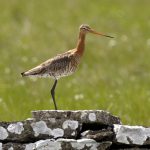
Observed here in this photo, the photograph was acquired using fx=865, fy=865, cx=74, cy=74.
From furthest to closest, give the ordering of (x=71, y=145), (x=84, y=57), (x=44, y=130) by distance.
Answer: (x=84, y=57), (x=44, y=130), (x=71, y=145)

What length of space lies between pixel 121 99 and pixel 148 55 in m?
8.16

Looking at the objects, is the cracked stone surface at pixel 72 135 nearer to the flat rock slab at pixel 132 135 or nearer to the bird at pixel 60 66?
the flat rock slab at pixel 132 135

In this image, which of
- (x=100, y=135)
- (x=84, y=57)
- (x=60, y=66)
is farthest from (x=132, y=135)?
(x=84, y=57)

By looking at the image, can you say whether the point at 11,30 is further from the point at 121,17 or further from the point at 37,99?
the point at 37,99

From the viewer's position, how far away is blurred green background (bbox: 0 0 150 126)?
1641 cm

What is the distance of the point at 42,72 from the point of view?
1142cm

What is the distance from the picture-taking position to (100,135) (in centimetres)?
1038

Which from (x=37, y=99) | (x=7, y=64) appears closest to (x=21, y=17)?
(x=7, y=64)

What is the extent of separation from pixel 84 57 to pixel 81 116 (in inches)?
543

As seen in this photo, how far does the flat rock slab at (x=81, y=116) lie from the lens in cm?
1052

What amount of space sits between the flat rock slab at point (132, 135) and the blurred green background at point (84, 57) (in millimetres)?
4115

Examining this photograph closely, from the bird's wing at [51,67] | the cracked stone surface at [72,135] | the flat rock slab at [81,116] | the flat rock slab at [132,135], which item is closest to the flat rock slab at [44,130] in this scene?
the cracked stone surface at [72,135]

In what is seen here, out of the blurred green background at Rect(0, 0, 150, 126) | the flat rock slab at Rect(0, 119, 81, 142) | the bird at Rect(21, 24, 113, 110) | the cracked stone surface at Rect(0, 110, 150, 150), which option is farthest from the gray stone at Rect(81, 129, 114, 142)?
the blurred green background at Rect(0, 0, 150, 126)

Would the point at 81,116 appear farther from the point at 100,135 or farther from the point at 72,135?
the point at 100,135
